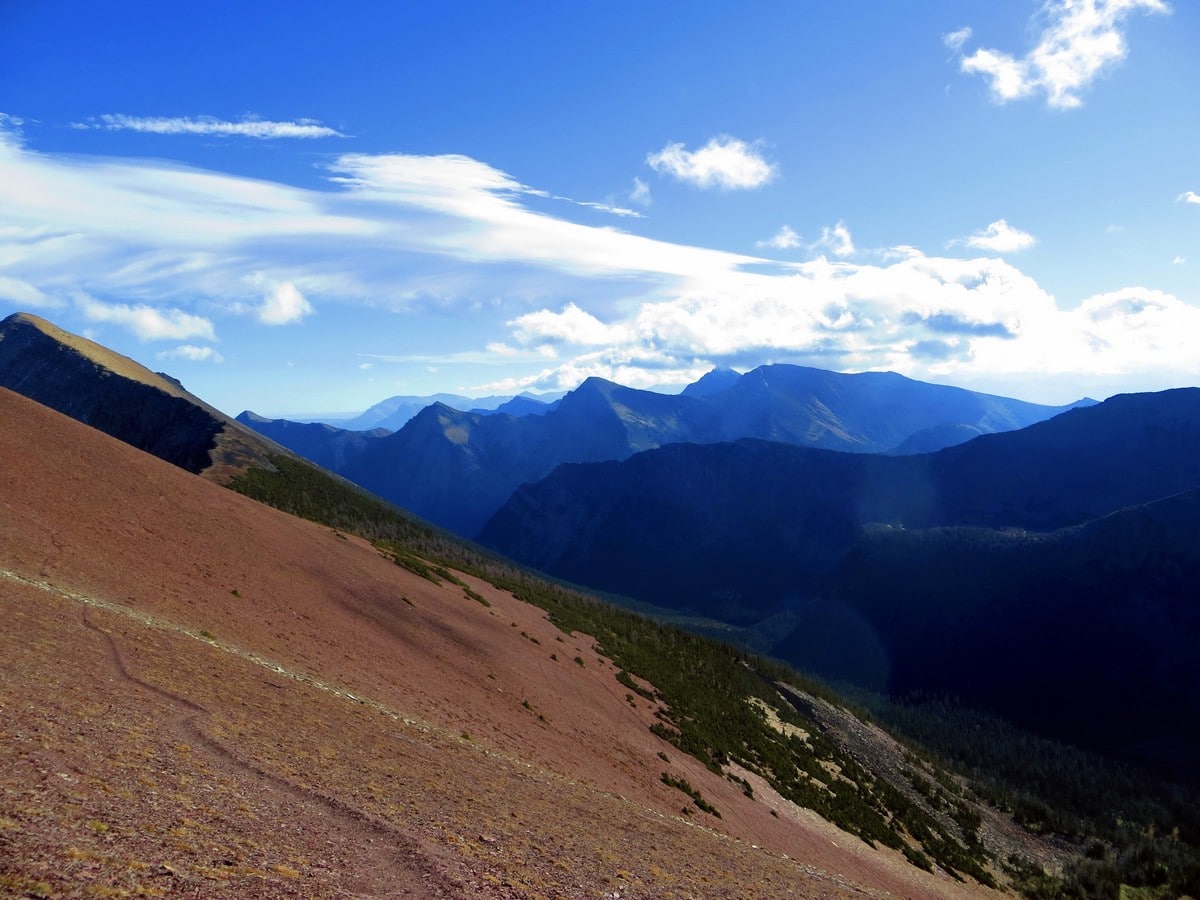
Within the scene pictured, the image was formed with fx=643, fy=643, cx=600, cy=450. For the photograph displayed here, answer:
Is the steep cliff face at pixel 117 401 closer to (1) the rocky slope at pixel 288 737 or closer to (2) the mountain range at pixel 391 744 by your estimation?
(2) the mountain range at pixel 391 744

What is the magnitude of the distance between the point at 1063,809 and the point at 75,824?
352 feet

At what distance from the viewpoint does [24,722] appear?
1407 cm

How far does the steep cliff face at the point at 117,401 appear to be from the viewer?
122 metres

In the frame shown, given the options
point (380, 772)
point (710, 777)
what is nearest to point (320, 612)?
point (380, 772)

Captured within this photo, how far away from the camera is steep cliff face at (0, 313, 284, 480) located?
122250mm

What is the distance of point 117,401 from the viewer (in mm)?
141500

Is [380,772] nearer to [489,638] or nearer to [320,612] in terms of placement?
[320,612]

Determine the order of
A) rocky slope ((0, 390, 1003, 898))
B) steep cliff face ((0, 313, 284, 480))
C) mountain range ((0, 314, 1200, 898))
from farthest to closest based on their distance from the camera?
steep cliff face ((0, 313, 284, 480)), mountain range ((0, 314, 1200, 898)), rocky slope ((0, 390, 1003, 898))

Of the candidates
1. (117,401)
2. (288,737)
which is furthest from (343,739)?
(117,401)

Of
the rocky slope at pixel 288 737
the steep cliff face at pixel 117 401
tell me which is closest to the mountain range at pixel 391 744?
the rocky slope at pixel 288 737

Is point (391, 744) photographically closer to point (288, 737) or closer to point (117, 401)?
point (288, 737)

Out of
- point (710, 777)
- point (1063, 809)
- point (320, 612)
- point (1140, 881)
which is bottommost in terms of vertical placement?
point (1063, 809)

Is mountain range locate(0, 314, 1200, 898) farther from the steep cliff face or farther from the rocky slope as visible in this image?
the steep cliff face

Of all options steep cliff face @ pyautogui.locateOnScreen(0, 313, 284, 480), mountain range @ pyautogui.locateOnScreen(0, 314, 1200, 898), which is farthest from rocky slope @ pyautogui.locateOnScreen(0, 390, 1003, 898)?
steep cliff face @ pyautogui.locateOnScreen(0, 313, 284, 480)
